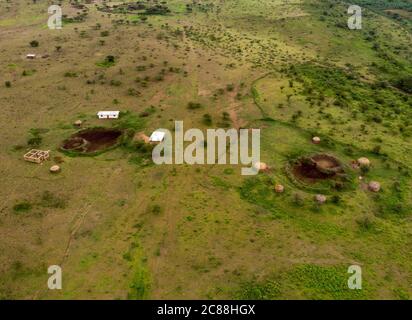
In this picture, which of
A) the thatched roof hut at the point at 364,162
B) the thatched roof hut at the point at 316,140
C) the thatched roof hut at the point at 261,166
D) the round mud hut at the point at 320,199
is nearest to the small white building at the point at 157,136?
the thatched roof hut at the point at 261,166

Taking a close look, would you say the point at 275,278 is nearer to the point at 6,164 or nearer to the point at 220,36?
the point at 6,164

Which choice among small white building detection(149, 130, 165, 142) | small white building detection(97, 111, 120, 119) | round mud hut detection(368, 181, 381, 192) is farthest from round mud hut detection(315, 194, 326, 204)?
small white building detection(97, 111, 120, 119)

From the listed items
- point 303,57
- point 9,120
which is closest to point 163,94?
point 9,120
